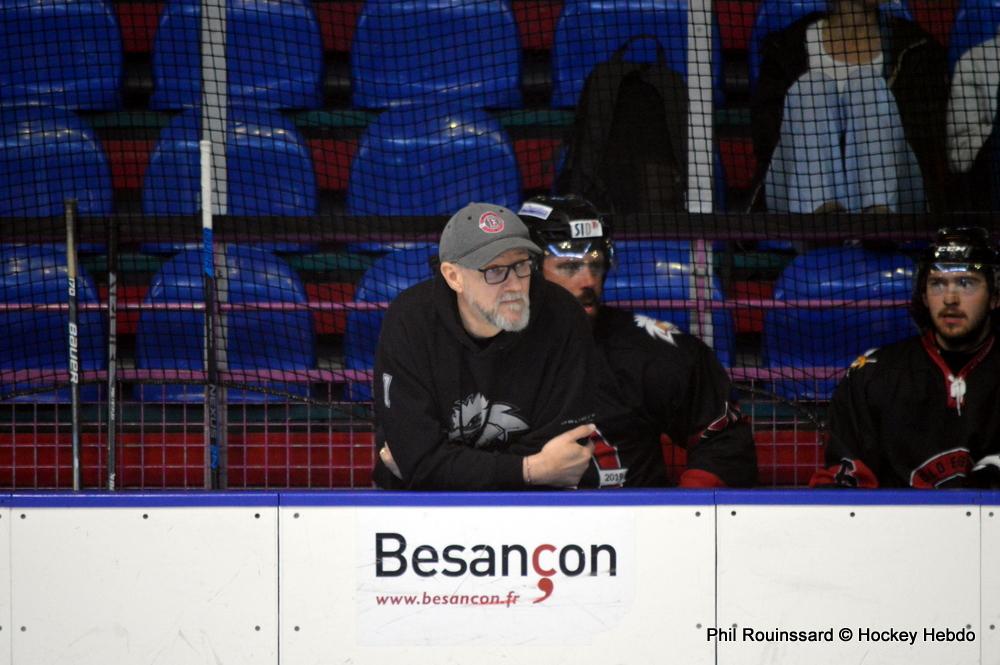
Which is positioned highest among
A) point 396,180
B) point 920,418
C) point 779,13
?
point 779,13

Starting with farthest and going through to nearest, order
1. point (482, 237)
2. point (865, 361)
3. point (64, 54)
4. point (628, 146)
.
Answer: point (64, 54), point (628, 146), point (865, 361), point (482, 237)

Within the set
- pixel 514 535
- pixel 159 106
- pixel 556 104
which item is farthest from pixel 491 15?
pixel 514 535

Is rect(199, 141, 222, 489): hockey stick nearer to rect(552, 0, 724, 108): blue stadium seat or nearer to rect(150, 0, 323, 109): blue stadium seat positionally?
rect(150, 0, 323, 109): blue stadium seat

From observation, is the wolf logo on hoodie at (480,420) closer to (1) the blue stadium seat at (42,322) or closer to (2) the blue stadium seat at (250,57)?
(1) the blue stadium seat at (42,322)

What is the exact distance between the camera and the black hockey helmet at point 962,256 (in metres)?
3.64

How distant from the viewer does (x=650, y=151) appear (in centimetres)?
453

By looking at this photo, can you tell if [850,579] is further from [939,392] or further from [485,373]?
[939,392]

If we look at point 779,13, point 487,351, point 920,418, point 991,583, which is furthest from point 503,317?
point 779,13

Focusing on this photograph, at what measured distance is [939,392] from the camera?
370cm

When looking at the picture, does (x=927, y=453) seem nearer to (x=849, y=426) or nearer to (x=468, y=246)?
(x=849, y=426)

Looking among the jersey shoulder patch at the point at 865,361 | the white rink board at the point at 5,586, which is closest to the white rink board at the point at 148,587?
the white rink board at the point at 5,586

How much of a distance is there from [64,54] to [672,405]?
3.07 m

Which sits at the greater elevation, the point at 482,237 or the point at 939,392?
the point at 482,237

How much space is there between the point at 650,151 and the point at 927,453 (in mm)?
1541
